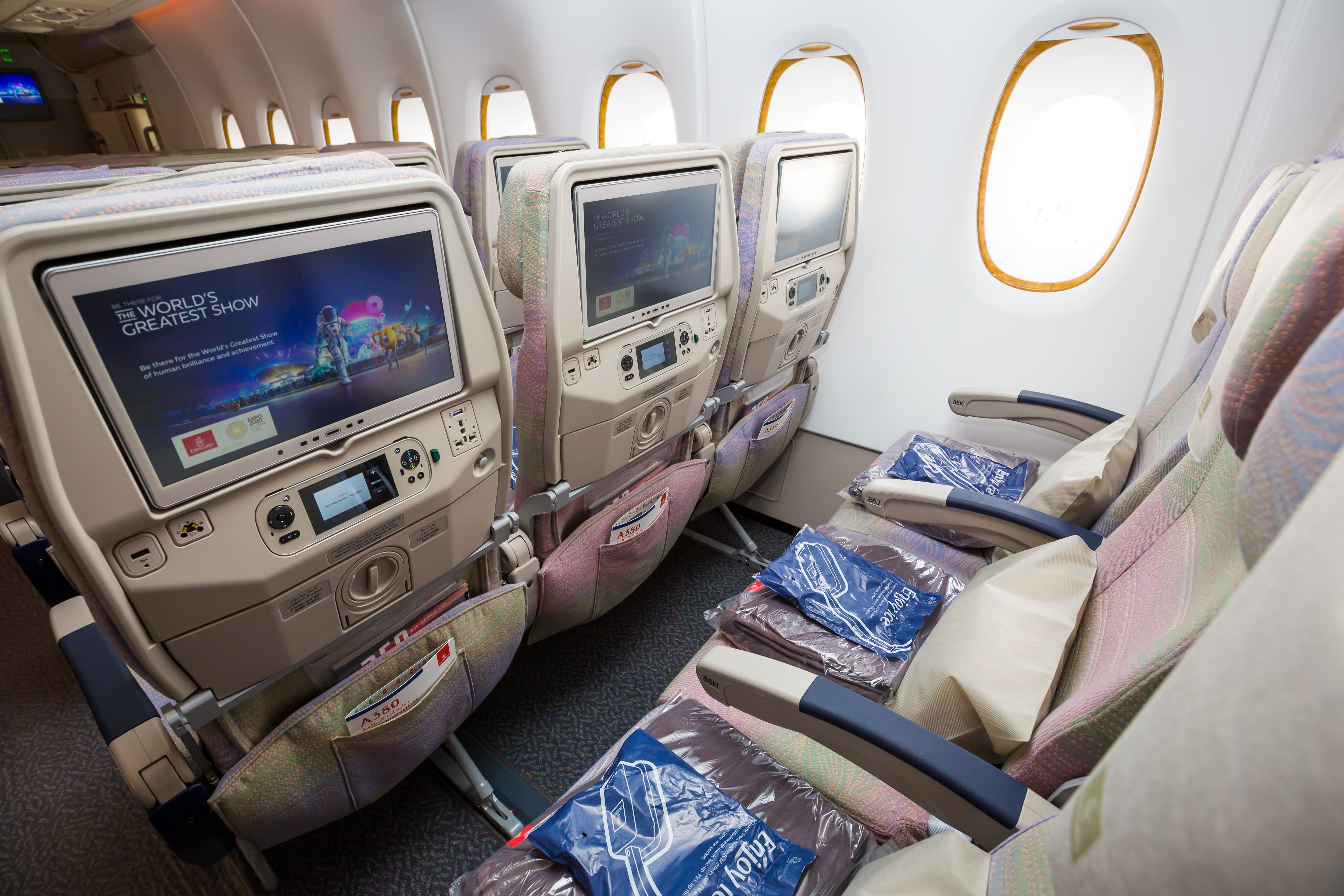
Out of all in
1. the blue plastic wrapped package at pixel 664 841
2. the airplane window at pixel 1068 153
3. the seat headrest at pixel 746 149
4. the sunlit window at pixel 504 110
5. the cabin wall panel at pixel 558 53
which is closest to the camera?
the blue plastic wrapped package at pixel 664 841

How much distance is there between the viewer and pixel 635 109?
14.0ft

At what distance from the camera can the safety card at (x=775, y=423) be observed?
8.98ft

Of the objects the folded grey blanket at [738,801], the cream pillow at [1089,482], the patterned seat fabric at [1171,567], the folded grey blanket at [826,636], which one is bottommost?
the folded grey blanket at [826,636]

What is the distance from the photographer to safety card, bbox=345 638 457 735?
4.28ft

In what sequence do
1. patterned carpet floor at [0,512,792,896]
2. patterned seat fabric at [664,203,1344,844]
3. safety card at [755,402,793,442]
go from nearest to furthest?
patterned seat fabric at [664,203,1344,844], patterned carpet floor at [0,512,792,896], safety card at [755,402,793,442]

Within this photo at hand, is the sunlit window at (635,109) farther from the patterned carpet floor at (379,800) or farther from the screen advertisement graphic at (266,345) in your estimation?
the screen advertisement graphic at (266,345)

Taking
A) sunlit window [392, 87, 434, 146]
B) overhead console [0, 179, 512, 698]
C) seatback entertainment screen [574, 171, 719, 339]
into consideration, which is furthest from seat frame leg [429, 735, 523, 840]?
sunlit window [392, 87, 434, 146]

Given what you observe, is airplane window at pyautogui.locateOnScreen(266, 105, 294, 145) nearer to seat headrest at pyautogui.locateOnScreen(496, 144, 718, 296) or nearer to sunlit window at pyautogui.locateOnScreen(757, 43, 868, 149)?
sunlit window at pyautogui.locateOnScreen(757, 43, 868, 149)

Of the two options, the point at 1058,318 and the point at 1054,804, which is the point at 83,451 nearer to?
the point at 1054,804

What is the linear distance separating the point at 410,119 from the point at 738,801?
708cm

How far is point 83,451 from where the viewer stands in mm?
820

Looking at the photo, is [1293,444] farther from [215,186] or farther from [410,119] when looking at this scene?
[410,119]

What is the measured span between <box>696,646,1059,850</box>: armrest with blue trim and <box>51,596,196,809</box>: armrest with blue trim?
3.37ft

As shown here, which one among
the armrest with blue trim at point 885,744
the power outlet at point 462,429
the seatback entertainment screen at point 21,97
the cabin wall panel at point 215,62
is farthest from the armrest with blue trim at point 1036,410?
the seatback entertainment screen at point 21,97
